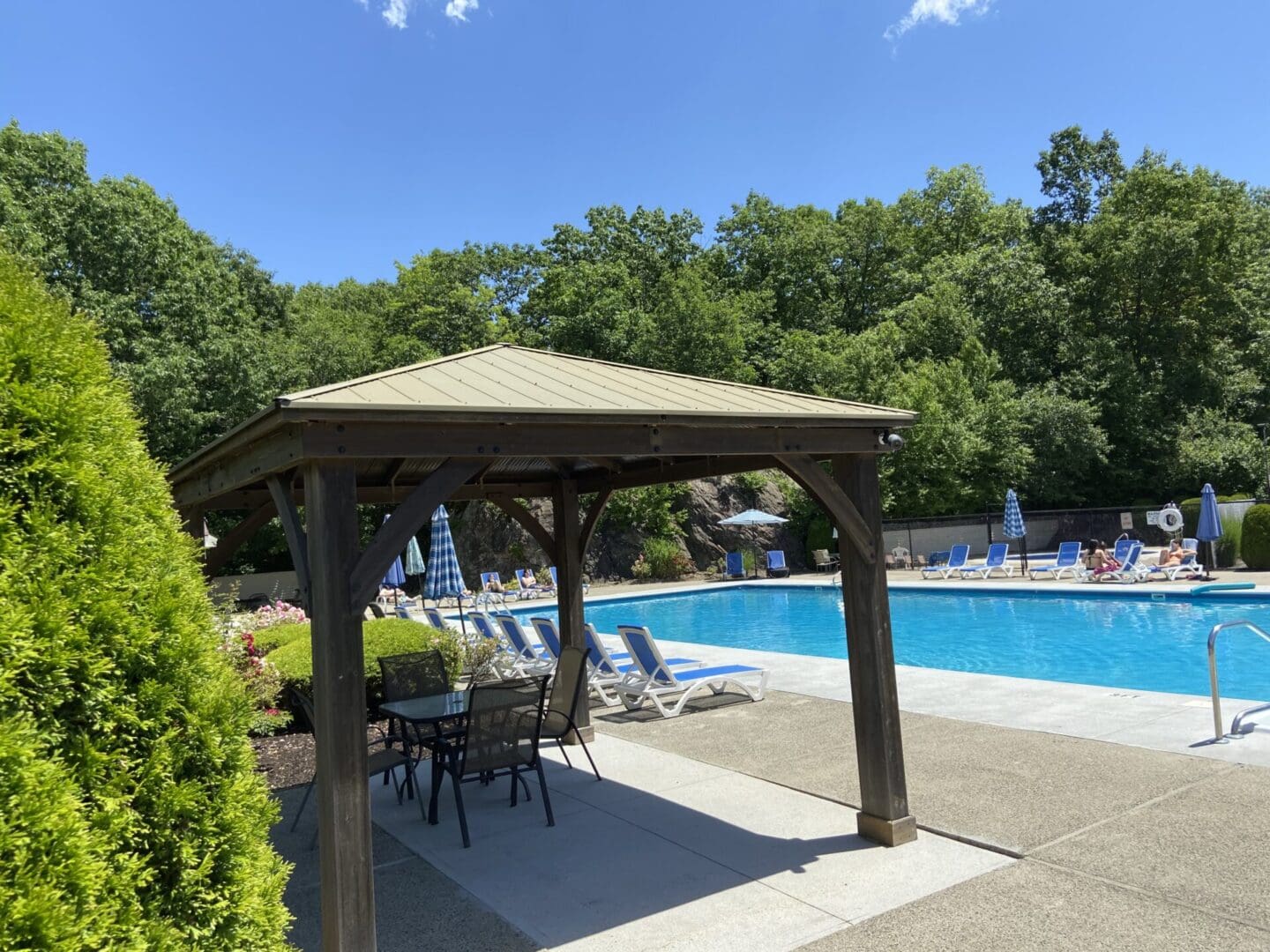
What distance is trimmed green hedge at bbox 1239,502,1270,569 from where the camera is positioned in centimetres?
1902

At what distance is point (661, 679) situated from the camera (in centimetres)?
925

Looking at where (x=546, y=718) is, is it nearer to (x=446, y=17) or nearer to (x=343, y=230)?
(x=446, y=17)

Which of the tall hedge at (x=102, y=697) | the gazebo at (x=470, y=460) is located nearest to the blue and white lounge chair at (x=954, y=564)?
the gazebo at (x=470, y=460)

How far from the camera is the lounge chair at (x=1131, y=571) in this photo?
1875 centimetres

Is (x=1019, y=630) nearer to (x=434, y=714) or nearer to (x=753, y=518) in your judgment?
(x=753, y=518)

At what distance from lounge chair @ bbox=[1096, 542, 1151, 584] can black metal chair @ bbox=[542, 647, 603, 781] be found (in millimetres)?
16213

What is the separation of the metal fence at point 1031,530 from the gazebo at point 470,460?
77.6 ft

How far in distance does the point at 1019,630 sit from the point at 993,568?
6902mm

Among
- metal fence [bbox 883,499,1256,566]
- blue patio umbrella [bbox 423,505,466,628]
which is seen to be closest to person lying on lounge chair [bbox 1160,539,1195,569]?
metal fence [bbox 883,499,1256,566]

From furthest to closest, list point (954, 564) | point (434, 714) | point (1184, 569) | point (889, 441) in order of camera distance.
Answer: point (954, 564) → point (1184, 569) → point (434, 714) → point (889, 441)

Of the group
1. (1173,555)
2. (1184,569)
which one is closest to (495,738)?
(1173,555)

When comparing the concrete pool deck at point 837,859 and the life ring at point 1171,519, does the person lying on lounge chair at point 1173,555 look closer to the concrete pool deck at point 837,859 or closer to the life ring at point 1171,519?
the life ring at point 1171,519

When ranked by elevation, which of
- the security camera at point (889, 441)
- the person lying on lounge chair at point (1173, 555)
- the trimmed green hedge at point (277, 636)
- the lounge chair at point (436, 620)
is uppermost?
the security camera at point (889, 441)

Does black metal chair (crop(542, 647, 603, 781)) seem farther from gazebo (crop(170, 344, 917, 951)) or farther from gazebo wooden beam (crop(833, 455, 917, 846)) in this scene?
gazebo wooden beam (crop(833, 455, 917, 846))
